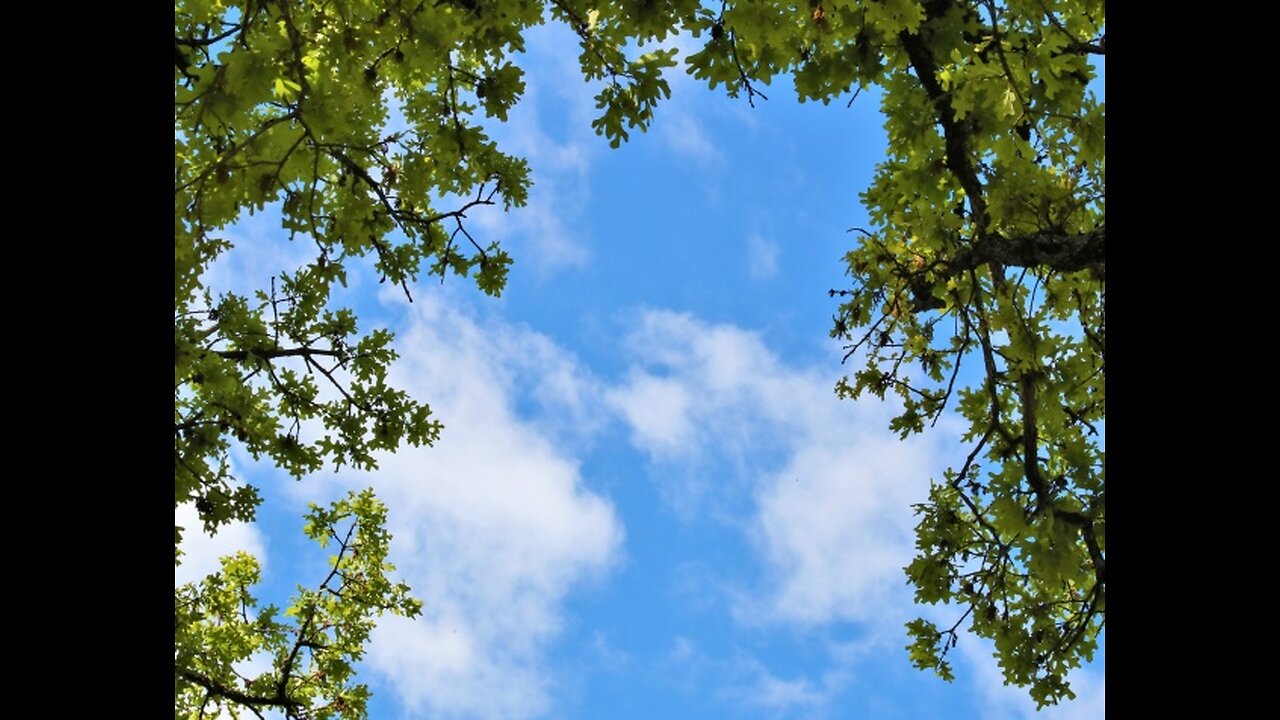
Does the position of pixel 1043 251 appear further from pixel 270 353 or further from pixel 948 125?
pixel 270 353

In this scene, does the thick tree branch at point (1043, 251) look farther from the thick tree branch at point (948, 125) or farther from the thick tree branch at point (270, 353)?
the thick tree branch at point (270, 353)

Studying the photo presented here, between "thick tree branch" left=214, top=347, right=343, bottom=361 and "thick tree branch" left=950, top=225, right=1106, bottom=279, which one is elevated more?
"thick tree branch" left=950, top=225, right=1106, bottom=279

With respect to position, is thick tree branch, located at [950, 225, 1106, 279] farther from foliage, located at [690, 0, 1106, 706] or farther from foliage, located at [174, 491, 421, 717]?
foliage, located at [174, 491, 421, 717]

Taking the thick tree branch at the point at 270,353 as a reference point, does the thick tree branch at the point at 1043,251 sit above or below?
above

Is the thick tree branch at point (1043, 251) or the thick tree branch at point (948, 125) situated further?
the thick tree branch at point (948, 125)

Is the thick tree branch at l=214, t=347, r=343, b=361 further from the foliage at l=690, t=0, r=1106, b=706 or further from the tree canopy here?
the foliage at l=690, t=0, r=1106, b=706

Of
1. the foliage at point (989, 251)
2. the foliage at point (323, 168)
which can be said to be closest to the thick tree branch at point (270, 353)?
the foliage at point (323, 168)

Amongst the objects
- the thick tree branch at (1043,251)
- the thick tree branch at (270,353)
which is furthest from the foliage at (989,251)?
the thick tree branch at (270,353)

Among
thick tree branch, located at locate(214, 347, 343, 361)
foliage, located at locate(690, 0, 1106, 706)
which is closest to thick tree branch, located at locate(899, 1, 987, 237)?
foliage, located at locate(690, 0, 1106, 706)

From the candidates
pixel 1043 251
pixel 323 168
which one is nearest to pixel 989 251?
pixel 1043 251

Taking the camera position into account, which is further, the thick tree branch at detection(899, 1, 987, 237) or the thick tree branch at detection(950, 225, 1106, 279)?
the thick tree branch at detection(899, 1, 987, 237)
